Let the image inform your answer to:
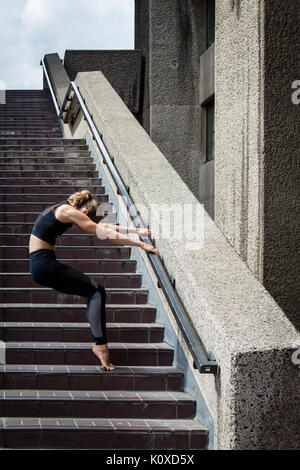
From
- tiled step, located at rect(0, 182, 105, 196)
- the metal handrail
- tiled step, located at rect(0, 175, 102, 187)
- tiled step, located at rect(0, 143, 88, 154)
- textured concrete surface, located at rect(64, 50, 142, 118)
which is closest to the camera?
the metal handrail

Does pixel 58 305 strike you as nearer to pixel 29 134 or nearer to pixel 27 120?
pixel 29 134

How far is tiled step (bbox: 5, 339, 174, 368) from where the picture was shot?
18.4 ft

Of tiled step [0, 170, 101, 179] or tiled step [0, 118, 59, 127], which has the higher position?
tiled step [0, 118, 59, 127]

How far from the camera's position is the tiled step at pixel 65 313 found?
6.15 meters

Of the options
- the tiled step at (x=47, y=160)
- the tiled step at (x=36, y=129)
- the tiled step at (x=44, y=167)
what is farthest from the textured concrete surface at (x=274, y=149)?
the tiled step at (x=36, y=129)

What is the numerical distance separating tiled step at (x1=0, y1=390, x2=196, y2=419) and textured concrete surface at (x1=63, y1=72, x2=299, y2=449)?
30 centimetres

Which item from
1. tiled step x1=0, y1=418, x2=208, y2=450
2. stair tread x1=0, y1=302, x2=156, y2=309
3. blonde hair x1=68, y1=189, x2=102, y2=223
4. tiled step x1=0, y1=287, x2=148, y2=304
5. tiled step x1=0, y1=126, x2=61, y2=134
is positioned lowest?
tiled step x1=0, y1=418, x2=208, y2=450

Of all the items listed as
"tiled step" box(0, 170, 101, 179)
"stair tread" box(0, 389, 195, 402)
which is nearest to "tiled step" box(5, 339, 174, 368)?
"stair tread" box(0, 389, 195, 402)

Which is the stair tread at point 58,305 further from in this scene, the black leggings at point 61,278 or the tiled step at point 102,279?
the black leggings at point 61,278

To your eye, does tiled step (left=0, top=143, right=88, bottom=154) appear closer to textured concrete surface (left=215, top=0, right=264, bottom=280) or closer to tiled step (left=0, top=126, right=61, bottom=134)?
tiled step (left=0, top=126, right=61, bottom=134)

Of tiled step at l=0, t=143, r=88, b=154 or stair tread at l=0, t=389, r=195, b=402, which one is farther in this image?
tiled step at l=0, t=143, r=88, b=154

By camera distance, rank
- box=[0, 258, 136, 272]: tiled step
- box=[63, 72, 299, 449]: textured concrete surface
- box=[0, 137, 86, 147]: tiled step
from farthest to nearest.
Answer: box=[0, 137, 86, 147]: tiled step, box=[0, 258, 136, 272]: tiled step, box=[63, 72, 299, 449]: textured concrete surface

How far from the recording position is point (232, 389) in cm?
443

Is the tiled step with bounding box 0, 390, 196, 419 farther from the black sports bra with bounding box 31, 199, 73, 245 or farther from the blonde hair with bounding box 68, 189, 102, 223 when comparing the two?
the blonde hair with bounding box 68, 189, 102, 223
